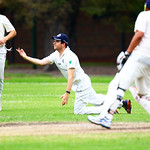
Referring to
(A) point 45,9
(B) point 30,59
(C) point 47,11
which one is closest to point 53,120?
(B) point 30,59

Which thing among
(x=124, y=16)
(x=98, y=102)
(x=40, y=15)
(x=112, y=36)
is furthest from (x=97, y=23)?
(x=98, y=102)

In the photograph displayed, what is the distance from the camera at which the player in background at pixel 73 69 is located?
10.0m

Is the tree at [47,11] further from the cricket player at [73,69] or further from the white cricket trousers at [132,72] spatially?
the white cricket trousers at [132,72]

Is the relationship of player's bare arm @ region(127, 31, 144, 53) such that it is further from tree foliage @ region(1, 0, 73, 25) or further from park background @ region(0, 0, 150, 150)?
tree foliage @ region(1, 0, 73, 25)

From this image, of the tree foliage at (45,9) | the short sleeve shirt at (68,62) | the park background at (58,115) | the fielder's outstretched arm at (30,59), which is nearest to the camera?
the park background at (58,115)

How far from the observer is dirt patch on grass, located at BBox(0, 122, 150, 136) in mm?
7953

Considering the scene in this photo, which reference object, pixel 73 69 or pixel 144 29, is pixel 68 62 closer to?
pixel 73 69

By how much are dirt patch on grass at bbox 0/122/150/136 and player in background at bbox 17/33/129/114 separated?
129 cm

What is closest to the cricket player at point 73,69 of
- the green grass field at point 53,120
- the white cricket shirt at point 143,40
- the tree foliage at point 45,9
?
the green grass field at point 53,120

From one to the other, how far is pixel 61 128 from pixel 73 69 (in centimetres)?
176

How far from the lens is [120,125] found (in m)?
8.73

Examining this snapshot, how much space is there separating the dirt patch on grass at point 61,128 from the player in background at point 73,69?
129 cm

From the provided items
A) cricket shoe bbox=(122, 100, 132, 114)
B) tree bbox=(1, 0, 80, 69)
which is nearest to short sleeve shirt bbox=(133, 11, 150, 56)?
cricket shoe bbox=(122, 100, 132, 114)

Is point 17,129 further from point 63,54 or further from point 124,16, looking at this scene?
point 124,16
